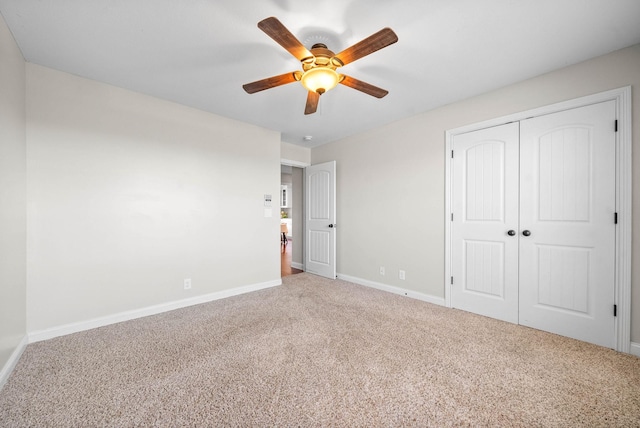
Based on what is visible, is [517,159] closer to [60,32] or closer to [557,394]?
[557,394]

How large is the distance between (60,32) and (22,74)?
26.3 inches

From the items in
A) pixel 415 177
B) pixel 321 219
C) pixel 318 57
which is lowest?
pixel 321 219

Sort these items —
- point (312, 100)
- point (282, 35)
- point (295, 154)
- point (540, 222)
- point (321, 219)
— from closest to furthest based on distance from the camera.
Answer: point (282, 35)
point (312, 100)
point (540, 222)
point (321, 219)
point (295, 154)

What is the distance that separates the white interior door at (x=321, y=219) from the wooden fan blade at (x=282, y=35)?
2677 millimetres

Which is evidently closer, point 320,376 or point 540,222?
point 320,376

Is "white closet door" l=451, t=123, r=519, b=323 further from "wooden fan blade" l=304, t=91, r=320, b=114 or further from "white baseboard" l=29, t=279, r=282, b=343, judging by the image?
"white baseboard" l=29, t=279, r=282, b=343

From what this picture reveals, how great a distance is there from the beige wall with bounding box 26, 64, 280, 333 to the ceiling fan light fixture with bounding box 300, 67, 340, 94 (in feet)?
6.30

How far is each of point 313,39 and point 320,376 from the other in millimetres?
2423

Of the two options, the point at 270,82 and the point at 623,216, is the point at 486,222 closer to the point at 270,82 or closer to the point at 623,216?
the point at 623,216

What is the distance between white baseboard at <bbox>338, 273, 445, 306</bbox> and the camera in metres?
3.22

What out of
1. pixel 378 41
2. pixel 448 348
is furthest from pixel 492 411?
pixel 378 41

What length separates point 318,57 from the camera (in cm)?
183

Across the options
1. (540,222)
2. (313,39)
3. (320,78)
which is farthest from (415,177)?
(313,39)

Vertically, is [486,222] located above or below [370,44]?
below
